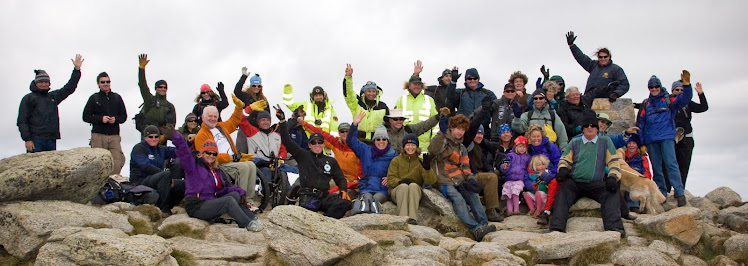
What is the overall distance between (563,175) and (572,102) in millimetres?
4165

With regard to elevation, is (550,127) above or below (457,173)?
above

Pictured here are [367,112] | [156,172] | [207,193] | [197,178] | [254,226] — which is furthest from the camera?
[367,112]

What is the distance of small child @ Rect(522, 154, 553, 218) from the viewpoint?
1431 centimetres

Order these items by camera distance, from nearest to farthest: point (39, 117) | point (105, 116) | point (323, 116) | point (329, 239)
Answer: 1. point (329, 239)
2. point (39, 117)
3. point (105, 116)
4. point (323, 116)

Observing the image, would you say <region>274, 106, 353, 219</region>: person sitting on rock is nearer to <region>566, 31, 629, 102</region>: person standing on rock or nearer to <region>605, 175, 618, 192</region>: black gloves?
<region>605, 175, 618, 192</region>: black gloves

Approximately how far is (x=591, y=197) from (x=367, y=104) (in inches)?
240

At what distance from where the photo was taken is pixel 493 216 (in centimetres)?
1434

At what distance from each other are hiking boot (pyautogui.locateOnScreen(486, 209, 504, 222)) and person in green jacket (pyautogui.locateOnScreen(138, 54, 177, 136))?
8171mm

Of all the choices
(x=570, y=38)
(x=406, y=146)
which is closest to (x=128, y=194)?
(x=406, y=146)

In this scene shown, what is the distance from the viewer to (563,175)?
43.8ft

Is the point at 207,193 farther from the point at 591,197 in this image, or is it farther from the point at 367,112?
the point at 591,197

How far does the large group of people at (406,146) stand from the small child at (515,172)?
1.3 inches

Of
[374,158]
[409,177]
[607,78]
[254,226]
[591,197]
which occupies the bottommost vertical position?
[254,226]

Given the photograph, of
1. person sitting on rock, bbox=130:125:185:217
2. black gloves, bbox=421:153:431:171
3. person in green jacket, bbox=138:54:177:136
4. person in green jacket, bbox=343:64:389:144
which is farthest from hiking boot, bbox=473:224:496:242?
person in green jacket, bbox=138:54:177:136
